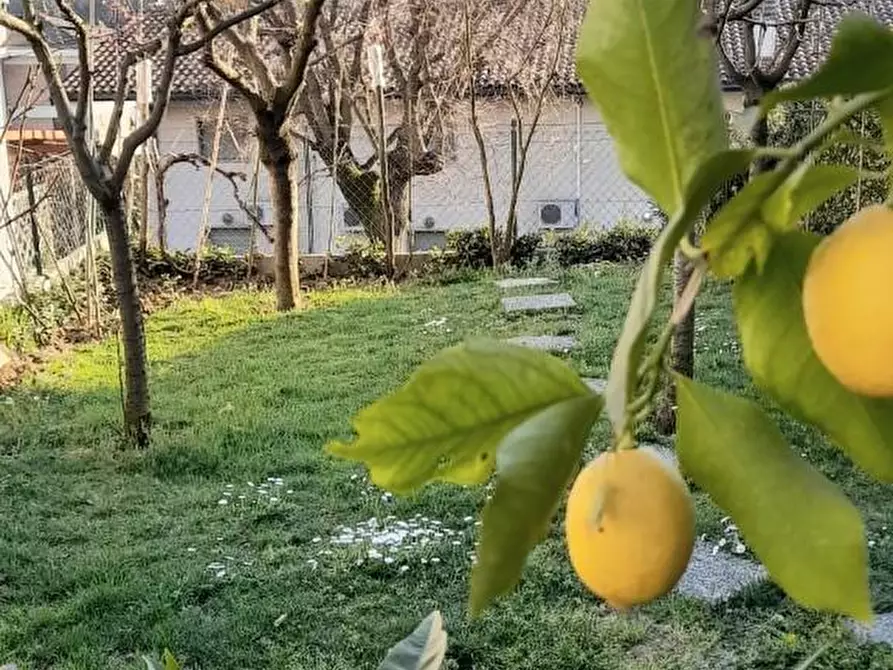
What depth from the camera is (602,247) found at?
7.86 meters

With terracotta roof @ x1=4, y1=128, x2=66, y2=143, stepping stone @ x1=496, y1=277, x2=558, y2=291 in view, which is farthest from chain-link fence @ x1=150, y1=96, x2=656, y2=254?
stepping stone @ x1=496, y1=277, x2=558, y2=291

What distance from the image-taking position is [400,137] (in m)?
9.80

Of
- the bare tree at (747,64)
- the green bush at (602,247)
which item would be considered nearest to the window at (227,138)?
the green bush at (602,247)

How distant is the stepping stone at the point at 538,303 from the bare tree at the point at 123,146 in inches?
99.8

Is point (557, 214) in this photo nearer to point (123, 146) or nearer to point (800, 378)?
point (123, 146)

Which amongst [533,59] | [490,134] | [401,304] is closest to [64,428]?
[401,304]

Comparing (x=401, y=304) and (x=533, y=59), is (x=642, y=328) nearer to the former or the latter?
(x=401, y=304)

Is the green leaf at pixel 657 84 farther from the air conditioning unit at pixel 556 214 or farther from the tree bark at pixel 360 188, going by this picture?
the air conditioning unit at pixel 556 214

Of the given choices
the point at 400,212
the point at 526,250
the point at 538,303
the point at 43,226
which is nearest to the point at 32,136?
the point at 43,226

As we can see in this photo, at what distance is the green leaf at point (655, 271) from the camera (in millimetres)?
237

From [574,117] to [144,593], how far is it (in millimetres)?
8718

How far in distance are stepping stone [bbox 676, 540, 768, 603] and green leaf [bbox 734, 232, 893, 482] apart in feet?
8.48

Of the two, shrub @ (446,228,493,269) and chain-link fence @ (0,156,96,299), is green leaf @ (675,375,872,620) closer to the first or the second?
chain-link fence @ (0,156,96,299)

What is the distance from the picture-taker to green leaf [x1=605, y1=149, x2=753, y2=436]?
0.78ft
